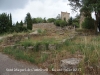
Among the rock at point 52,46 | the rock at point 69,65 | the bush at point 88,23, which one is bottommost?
the rock at point 69,65

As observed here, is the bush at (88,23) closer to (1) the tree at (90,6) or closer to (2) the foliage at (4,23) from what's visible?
(1) the tree at (90,6)

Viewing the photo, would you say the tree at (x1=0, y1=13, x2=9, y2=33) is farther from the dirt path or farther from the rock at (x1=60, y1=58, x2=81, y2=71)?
the rock at (x1=60, y1=58, x2=81, y2=71)

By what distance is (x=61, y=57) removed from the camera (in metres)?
4.37

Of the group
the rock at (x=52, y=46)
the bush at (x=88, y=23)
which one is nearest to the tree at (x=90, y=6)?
the bush at (x=88, y=23)

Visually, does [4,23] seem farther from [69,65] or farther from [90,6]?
[69,65]

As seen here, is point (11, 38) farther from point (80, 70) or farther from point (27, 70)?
point (80, 70)

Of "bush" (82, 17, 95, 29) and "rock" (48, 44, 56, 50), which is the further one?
"bush" (82, 17, 95, 29)

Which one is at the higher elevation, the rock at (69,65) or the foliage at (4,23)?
Result: the foliage at (4,23)

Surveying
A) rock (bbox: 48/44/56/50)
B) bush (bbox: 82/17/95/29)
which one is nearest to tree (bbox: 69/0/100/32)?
bush (bbox: 82/17/95/29)

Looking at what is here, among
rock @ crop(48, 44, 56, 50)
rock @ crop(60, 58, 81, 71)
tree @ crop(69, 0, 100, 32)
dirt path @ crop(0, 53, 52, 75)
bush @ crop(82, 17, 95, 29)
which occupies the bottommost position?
dirt path @ crop(0, 53, 52, 75)

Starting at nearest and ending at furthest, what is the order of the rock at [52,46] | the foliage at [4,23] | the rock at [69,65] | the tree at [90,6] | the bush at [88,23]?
1. the rock at [69,65]
2. the rock at [52,46]
3. the tree at [90,6]
4. the bush at [88,23]
5. the foliage at [4,23]

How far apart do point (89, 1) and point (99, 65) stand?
32.1ft

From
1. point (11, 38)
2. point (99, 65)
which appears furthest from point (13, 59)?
point (11, 38)

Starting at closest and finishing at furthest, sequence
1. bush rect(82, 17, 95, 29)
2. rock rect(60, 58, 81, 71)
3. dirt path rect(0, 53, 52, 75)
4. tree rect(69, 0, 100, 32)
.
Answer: rock rect(60, 58, 81, 71), dirt path rect(0, 53, 52, 75), tree rect(69, 0, 100, 32), bush rect(82, 17, 95, 29)
